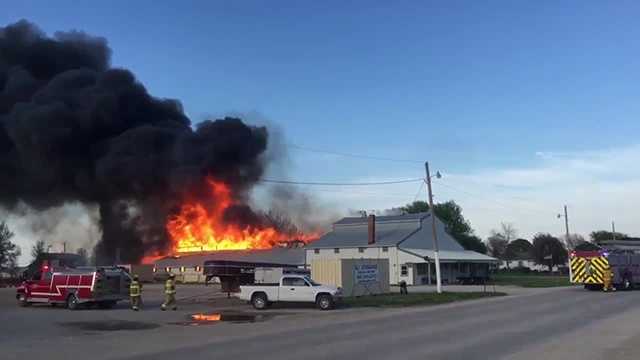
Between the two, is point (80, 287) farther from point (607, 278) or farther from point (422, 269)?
point (422, 269)

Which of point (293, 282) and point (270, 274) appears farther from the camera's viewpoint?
point (270, 274)

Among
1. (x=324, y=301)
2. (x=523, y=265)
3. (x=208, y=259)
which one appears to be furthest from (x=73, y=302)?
(x=523, y=265)

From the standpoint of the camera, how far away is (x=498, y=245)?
141625 mm

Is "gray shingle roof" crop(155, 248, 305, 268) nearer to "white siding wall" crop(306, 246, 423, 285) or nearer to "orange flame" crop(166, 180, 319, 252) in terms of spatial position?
"orange flame" crop(166, 180, 319, 252)

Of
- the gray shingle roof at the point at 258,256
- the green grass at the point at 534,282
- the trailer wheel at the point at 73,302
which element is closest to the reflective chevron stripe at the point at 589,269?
the green grass at the point at 534,282

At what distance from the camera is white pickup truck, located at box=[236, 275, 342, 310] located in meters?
28.5

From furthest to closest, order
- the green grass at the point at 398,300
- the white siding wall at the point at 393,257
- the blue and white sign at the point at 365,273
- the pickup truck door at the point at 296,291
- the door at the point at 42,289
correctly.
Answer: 1. the white siding wall at the point at 393,257
2. the blue and white sign at the point at 365,273
3. the green grass at the point at 398,300
4. the door at the point at 42,289
5. the pickup truck door at the point at 296,291

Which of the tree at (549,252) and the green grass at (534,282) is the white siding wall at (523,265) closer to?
the tree at (549,252)

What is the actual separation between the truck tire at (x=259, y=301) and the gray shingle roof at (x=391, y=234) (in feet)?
116

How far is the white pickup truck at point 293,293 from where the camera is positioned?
28.5 meters

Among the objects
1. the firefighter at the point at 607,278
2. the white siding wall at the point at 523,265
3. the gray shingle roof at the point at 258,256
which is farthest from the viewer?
the white siding wall at the point at 523,265

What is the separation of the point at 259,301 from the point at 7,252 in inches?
3445

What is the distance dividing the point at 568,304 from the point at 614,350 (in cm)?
1620

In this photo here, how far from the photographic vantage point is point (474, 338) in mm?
15672
